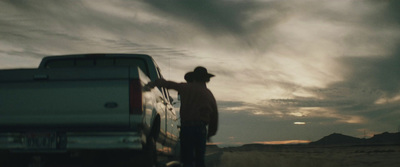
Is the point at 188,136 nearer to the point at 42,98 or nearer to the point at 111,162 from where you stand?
the point at 111,162

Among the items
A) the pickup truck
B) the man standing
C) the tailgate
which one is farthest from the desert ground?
the tailgate

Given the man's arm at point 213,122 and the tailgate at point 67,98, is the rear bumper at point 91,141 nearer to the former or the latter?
the tailgate at point 67,98

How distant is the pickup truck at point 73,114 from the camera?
528 centimetres

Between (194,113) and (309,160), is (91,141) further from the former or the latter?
(309,160)

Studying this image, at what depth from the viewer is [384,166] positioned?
1738 cm

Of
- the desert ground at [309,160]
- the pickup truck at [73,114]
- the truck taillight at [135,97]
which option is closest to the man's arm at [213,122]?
the pickup truck at [73,114]

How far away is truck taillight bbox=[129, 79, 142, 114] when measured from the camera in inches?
209

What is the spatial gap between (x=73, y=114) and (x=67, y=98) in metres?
0.20

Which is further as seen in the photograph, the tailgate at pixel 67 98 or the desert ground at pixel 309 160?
the desert ground at pixel 309 160

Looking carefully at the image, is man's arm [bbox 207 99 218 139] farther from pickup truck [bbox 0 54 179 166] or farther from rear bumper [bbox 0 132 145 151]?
rear bumper [bbox 0 132 145 151]

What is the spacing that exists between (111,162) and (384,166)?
566 inches

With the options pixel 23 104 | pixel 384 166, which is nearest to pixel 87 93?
pixel 23 104

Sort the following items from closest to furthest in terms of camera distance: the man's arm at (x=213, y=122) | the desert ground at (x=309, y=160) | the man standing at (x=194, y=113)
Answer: the man standing at (x=194, y=113)
the man's arm at (x=213, y=122)
the desert ground at (x=309, y=160)

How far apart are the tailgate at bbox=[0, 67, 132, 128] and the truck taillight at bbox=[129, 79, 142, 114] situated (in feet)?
0.16
